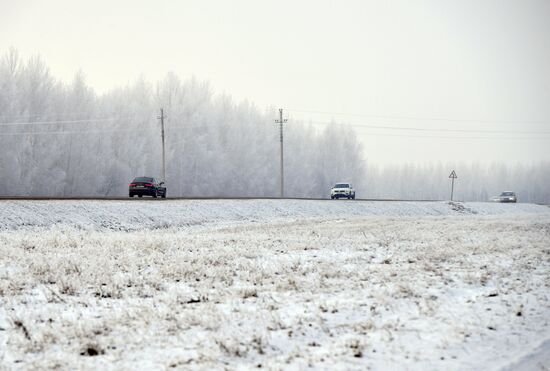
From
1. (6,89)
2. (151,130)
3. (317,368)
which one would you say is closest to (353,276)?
(317,368)

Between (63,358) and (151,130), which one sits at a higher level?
(151,130)

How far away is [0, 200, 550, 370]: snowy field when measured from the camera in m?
6.38

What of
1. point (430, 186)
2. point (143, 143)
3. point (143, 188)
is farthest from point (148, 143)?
point (430, 186)

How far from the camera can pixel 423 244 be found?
1653cm

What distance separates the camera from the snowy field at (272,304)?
6.38 metres

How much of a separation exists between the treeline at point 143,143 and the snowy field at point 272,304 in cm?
4412

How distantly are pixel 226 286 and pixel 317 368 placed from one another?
418 centimetres

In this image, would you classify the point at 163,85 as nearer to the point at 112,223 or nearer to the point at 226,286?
the point at 112,223

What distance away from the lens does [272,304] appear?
8500mm

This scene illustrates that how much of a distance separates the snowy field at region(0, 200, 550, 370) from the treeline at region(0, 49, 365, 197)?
44.1 m

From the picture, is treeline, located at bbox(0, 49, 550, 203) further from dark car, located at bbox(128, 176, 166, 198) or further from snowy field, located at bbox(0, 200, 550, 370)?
snowy field, located at bbox(0, 200, 550, 370)

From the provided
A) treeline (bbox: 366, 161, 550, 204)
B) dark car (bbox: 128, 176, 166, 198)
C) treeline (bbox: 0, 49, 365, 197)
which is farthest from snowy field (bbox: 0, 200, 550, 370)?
treeline (bbox: 366, 161, 550, 204)

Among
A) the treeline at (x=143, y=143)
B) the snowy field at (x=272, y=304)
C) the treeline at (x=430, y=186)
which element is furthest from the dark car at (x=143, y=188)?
the treeline at (x=430, y=186)

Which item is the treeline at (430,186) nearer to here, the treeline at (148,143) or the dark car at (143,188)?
the treeline at (148,143)
